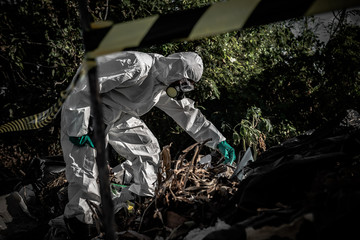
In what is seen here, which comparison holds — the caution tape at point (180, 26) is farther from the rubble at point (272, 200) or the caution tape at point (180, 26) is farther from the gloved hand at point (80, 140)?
the gloved hand at point (80, 140)

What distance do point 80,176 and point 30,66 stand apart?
9.80 ft

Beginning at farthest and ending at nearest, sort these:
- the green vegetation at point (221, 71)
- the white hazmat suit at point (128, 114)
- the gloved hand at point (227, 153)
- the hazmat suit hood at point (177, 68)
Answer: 1. the green vegetation at point (221, 71)
2. the gloved hand at point (227, 153)
3. the hazmat suit hood at point (177, 68)
4. the white hazmat suit at point (128, 114)

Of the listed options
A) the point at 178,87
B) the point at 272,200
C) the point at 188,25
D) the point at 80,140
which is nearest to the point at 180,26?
the point at 188,25

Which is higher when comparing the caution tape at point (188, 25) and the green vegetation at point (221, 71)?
the caution tape at point (188, 25)

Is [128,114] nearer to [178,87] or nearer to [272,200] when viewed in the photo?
[178,87]

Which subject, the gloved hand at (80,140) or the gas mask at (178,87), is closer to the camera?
the gloved hand at (80,140)

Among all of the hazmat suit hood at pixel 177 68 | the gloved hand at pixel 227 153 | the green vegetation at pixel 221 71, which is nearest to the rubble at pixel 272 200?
the gloved hand at pixel 227 153

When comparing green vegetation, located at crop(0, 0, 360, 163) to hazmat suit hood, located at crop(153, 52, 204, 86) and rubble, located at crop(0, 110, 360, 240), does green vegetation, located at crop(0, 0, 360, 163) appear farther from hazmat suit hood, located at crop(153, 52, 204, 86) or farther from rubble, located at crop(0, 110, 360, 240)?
rubble, located at crop(0, 110, 360, 240)

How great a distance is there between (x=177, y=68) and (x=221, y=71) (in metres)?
2.09

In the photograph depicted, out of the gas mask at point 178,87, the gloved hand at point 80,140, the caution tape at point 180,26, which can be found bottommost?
the gloved hand at point 80,140

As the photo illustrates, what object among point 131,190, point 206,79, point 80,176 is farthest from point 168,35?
point 206,79

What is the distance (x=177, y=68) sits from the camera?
2488 mm

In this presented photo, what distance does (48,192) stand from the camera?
9.89 ft

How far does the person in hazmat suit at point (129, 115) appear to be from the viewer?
2.23 metres
